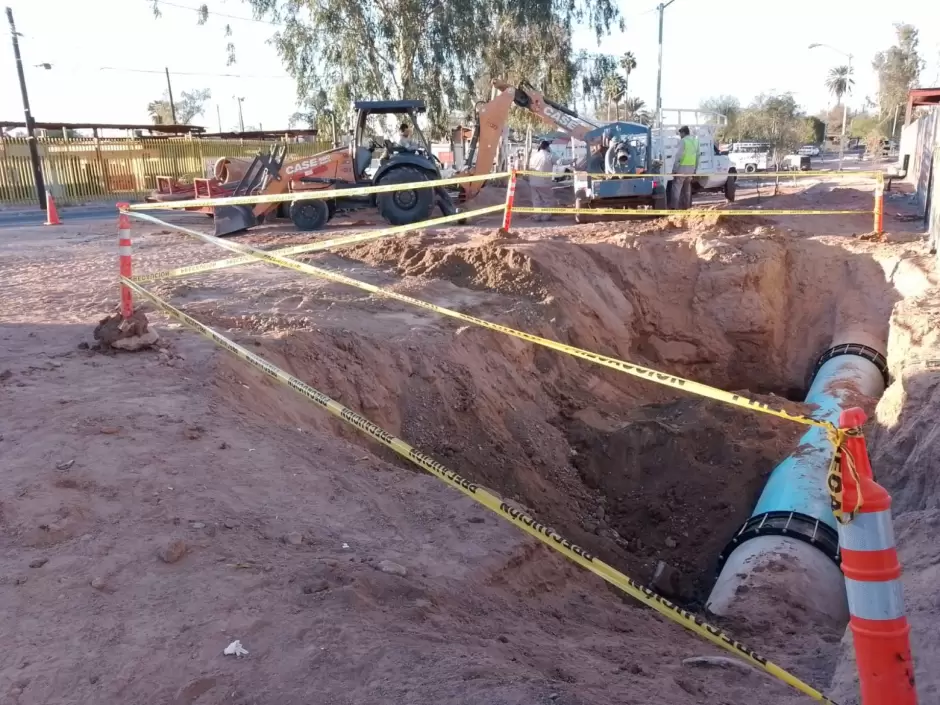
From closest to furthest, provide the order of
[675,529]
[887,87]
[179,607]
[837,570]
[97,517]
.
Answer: [179,607], [97,517], [837,570], [675,529], [887,87]

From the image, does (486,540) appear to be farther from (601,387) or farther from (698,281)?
(698,281)

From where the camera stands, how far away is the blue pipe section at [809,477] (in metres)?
6.07

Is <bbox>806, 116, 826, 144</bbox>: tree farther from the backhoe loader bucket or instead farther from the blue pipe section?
the blue pipe section

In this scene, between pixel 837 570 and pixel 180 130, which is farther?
pixel 180 130

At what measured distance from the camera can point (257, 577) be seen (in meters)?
3.47

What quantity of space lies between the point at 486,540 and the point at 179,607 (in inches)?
73.4

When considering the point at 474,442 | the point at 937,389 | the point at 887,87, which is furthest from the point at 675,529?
the point at 887,87

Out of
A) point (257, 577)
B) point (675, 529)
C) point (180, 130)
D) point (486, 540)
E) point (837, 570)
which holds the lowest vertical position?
point (675, 529)

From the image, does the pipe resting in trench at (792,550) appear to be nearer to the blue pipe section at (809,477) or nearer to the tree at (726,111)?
Result: the blue pipe section at (809,477)

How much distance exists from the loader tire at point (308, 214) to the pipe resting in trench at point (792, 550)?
1107 cm

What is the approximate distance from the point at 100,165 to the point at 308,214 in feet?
53.8

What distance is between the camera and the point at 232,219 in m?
15.7

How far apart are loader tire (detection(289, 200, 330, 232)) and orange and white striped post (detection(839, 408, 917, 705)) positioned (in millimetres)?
14774

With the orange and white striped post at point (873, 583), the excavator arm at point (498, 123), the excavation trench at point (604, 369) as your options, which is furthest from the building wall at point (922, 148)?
the orange and white striped post at point (873, 583)
